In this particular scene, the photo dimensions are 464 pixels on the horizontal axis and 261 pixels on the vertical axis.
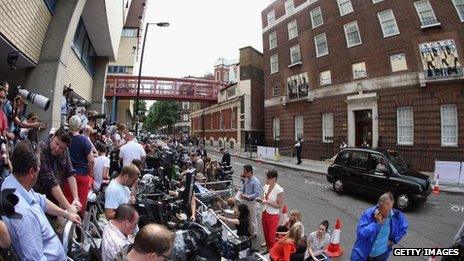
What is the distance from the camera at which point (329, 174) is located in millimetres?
14789

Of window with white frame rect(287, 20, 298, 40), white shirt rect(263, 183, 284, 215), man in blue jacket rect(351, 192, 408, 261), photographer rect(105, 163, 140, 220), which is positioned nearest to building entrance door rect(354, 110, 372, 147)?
window with white frame rect(287, 20, 298, 40)

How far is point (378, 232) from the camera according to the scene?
4953mm

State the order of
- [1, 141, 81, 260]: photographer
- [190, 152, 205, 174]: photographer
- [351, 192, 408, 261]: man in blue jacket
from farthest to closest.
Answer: [190, 152, 205, 174]: photographer → [351, 192, 408, 261]: man in blue jacket → [1, 141, 81, 260]: photographer

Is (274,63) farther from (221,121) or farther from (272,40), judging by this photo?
(221,121)

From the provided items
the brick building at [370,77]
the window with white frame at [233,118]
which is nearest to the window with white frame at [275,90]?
the brick building at [370,77]

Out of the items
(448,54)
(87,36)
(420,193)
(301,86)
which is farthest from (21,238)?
(301,86)

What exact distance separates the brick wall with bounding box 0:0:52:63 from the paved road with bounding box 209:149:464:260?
26.2ft

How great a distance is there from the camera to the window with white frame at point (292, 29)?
3159 cm

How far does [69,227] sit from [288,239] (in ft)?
11.1

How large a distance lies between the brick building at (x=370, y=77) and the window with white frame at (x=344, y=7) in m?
0.07

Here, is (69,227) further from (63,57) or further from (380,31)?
(380,31)

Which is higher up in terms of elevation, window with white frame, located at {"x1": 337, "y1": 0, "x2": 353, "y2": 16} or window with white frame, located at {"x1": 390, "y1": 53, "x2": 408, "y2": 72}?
window with white frame, located at {"x1": 337, "y1": 0, "x2": 353, "y2": 16}

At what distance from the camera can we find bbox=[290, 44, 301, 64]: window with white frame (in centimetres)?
3116

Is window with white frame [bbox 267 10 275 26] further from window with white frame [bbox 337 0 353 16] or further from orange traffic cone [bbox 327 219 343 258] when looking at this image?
orange traffic cone [bbox 327 219 343 258]
